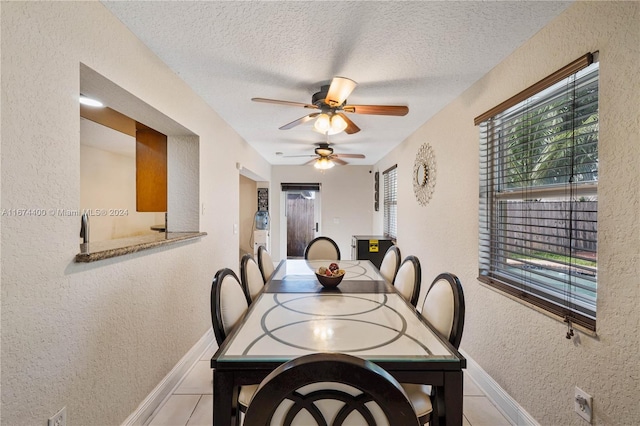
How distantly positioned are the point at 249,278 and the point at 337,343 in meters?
1.06

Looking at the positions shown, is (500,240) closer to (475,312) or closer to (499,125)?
(475,312)

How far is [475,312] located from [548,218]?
1.03 metres

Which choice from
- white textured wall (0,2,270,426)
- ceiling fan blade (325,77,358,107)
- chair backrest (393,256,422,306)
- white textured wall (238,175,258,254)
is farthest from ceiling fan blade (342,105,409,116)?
white textured wall (238,175,258,254)

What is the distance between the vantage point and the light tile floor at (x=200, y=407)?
5.95 feet

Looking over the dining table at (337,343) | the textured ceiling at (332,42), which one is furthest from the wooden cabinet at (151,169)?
the dining table at (337,343)

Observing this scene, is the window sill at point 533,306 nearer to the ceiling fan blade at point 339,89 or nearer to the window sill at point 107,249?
the ceiling fan blade at point 339,89

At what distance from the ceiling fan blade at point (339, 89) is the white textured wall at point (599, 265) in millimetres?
1023

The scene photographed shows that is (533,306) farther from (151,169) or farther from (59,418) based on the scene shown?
(151,169)

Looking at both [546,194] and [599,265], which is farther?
[546,194]

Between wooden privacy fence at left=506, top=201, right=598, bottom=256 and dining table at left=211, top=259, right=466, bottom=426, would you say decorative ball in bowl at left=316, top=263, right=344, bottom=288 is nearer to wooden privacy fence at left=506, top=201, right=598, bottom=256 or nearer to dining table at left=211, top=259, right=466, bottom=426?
dining table at left=211, top=259, right=466, bottom=426

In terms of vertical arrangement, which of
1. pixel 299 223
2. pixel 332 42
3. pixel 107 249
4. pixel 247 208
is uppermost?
pixel 332 42

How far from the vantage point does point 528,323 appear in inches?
67.7

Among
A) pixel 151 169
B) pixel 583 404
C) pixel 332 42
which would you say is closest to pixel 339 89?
pixel 332 42

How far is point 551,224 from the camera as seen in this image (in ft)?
5.26
